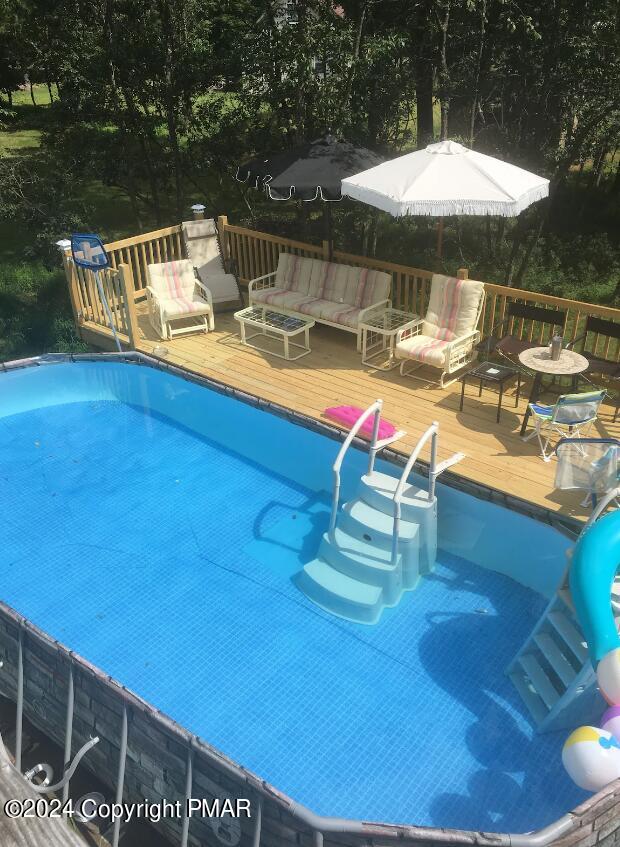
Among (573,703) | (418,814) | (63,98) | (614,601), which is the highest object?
(63,98)

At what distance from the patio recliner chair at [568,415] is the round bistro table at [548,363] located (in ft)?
0.73

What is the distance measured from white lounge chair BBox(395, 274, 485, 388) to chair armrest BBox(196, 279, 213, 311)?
2695 mm

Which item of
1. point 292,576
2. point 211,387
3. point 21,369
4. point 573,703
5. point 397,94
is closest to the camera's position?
point 573,703

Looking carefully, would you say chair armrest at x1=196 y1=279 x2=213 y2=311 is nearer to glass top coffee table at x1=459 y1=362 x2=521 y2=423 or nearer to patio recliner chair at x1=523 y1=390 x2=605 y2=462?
glass top coffee table at x1=459 y1=362 x2=521 y2=423

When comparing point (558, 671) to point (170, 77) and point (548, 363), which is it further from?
point (170, 77)

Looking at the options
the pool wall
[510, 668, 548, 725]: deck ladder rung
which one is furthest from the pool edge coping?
[510, 668, 548, 725]: deck ladder rung

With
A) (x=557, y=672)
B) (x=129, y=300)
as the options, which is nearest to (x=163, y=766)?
(x=557, y=672)

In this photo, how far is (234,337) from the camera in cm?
979

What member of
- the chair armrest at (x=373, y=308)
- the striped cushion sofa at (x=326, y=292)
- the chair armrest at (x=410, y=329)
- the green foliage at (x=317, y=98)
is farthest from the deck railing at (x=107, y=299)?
the chair armrest at (x=410, y=329)

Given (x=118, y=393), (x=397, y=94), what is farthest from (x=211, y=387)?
(x=397, y=94)

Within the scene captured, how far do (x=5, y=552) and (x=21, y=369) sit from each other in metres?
3.27

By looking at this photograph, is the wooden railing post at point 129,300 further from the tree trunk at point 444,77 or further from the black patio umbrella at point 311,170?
the tree trunk at point 444,77

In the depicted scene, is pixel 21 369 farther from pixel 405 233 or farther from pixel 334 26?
pixel 405 233

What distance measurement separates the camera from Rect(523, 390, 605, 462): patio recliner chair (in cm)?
645
